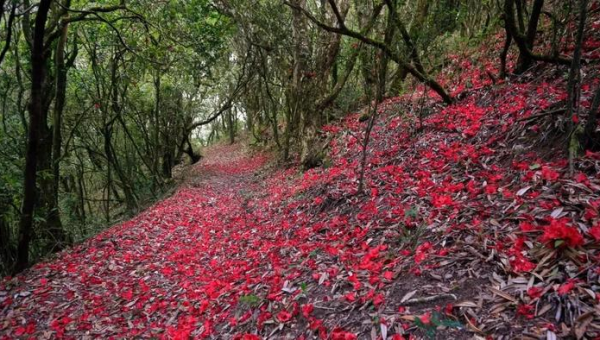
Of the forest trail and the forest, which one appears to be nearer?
the forest

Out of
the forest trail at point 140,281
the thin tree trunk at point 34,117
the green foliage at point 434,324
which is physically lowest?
the forest trail at point 140,281

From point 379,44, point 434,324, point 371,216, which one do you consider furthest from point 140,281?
point 379,44

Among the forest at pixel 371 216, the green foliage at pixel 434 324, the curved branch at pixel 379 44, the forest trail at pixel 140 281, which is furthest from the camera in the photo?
the curved branch at pixel 379 44

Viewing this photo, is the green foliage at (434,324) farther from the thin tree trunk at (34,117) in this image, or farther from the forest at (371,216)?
the thin tree trunk at (34,117)

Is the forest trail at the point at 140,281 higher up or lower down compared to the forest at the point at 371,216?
lower down

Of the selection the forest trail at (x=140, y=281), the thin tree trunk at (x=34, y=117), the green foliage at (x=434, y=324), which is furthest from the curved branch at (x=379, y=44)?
the green foliage at (x=434, y=324)

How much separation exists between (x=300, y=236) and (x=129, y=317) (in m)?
2.67

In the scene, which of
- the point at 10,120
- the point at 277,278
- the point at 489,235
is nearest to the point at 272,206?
the point at 277,278

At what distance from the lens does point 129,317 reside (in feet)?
15.8

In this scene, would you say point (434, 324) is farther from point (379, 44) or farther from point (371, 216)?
point (379, 44)

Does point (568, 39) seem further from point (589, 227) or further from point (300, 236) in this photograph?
point (300, 236)

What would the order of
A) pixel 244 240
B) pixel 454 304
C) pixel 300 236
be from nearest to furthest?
pixel 454 304
pixel 300 236
pixel 244 240

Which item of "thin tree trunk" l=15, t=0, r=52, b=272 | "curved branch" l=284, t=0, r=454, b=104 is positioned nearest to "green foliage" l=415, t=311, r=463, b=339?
"curved branch" l=284, t=0, r=454, b=104

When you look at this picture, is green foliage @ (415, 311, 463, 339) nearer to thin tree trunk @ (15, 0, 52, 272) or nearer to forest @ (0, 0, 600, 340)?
forest @ (0, 0, 600, 340)
